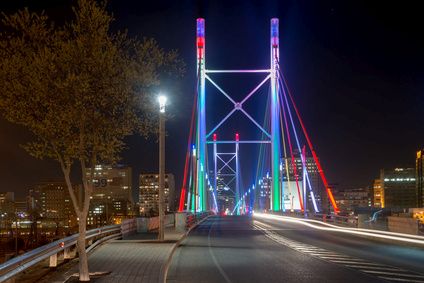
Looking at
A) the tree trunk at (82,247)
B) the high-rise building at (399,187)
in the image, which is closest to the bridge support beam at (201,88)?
the tree trunk at (82,247)

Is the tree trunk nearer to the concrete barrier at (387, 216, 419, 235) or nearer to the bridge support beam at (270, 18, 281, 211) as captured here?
the concrete barrier at (387, 216, 419, 235)

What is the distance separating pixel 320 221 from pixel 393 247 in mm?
28266

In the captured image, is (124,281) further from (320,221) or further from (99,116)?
(320,221)

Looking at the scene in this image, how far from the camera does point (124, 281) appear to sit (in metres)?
14.8

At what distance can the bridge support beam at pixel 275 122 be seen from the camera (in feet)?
241

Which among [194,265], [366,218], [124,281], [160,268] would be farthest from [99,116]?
[366,218]

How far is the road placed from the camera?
55.1ft

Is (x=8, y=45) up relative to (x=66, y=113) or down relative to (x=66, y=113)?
up

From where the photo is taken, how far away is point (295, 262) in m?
21.0

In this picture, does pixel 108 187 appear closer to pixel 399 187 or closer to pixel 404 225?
pixel 404 225

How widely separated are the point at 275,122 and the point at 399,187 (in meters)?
120

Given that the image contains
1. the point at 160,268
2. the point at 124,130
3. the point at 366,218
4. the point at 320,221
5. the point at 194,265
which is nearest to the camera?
the point at 124,130

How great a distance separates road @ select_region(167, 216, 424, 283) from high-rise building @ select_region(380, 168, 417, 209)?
15281 centimetres

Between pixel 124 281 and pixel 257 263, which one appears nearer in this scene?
pixel 124 281
